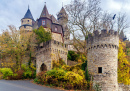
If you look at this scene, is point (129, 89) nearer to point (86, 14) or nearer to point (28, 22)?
point (86, 14)

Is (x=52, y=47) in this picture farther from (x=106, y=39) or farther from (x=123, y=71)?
(x=123, y=71)

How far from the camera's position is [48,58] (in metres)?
16.1

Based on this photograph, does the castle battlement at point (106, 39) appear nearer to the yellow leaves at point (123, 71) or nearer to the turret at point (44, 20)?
the yellow leaves at point (123, 71)

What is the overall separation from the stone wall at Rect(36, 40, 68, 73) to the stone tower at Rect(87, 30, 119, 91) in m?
5.66

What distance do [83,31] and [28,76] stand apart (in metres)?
11.7

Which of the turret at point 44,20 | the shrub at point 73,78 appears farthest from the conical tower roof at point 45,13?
the shrub at point 73,78

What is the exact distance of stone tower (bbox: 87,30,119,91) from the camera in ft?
39.2

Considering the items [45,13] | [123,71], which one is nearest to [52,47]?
[123,71]

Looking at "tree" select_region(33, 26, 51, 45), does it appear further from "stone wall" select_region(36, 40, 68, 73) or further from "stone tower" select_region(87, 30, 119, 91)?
"stone tower" select_region(87, 30, 119, 91)

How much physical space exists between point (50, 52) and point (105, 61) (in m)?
7.29

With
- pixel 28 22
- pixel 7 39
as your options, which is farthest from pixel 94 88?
pixel 28 22

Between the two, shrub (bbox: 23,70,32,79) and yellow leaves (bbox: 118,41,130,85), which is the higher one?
yellow leaves (bbox: 118,41,130,85)

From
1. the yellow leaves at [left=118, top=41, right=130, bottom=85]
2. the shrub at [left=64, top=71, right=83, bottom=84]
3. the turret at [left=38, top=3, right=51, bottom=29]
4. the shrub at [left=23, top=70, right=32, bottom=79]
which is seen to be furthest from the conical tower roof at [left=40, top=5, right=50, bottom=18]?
the shrub at [left=64, top=71, right=83, bottom=84]

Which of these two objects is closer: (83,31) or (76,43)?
(83,31)
